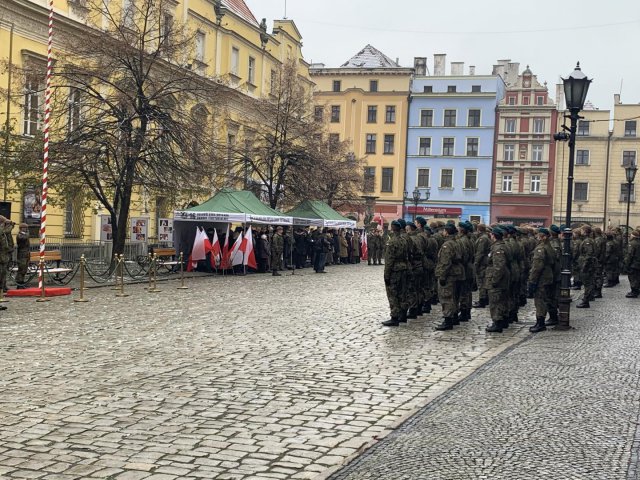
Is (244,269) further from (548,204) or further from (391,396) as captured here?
(548,204)

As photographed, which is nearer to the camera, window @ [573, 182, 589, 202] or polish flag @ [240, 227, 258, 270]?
polish flag @ [240, 227, 258, 270]

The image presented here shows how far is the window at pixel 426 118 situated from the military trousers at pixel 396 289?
198 feet

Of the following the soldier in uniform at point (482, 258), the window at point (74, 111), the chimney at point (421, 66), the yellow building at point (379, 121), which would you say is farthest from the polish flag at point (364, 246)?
the chimney at point (421, 66)

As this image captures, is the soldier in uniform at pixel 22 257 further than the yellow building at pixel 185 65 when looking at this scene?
No

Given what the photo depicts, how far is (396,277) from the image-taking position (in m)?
14.0

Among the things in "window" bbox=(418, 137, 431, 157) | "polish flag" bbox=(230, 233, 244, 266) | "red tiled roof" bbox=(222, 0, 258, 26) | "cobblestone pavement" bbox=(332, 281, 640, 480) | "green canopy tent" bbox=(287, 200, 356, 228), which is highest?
"red tiled roof" bbox=(222, 0, 258, 26)

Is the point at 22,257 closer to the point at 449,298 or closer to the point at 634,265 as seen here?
the point at 449,298

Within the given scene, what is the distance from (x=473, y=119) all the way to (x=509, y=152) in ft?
14.9

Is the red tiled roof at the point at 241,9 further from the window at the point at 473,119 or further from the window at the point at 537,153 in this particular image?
the window at the point at 537,153

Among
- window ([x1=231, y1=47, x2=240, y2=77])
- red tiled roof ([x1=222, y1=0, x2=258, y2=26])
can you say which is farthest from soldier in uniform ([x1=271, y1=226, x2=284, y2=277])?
red tiled roof ([x1=222, y1=0, x2=258, y2=26])

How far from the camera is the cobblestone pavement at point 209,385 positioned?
582cm

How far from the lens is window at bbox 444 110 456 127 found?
71938 millimetres

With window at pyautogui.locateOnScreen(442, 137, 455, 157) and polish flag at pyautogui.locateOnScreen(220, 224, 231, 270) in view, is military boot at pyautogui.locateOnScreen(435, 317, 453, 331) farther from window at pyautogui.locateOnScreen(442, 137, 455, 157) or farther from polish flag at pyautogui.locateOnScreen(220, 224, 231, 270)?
window at pyautogui.locateOnScreen(442, 137, 455, 157)

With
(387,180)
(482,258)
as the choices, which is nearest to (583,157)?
(387,180)
